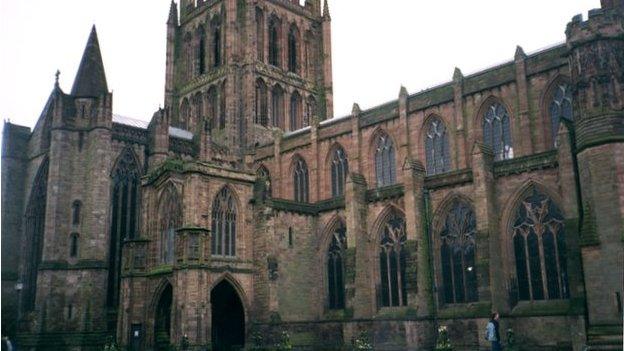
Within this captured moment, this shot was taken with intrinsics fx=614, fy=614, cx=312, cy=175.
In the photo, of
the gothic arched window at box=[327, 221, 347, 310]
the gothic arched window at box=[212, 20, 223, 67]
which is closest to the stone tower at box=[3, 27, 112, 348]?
the gothic arched window at box=[327, 221, 347, 310]

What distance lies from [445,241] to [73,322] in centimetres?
2344

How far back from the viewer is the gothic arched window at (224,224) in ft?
116

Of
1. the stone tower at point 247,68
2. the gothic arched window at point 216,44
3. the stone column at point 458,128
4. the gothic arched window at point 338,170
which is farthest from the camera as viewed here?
the gothic arched window at point 216,44

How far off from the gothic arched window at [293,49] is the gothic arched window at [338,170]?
1852 cm

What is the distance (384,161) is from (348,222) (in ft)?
28.6

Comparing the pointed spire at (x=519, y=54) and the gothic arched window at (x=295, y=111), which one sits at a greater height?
the gothic arched window at (x=295, y=111)

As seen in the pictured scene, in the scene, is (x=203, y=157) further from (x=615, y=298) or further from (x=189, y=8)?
(x=615, y=298)

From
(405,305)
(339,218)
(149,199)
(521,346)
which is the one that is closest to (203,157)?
(149,199)

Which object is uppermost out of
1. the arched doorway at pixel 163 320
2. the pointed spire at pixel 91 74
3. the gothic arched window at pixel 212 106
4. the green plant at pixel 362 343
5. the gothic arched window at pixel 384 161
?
the gothic arched window at pixel 212 106

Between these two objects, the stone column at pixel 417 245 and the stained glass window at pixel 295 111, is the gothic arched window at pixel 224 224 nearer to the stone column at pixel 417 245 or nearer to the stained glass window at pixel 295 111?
the stone column at pixel 417 245

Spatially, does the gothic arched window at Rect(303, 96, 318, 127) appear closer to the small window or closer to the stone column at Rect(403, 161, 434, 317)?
the small window

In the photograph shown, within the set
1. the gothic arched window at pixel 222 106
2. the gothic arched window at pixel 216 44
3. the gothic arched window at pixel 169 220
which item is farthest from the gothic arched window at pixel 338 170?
the gothic arched window at pixel 216 44

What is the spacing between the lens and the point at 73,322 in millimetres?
38438

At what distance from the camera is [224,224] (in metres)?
36.0
